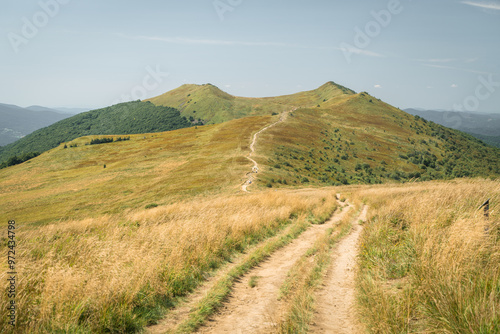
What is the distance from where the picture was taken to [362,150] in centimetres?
9331

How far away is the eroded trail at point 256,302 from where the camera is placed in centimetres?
498

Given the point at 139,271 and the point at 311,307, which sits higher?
the point at 139,271

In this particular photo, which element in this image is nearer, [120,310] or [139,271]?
[120,310]

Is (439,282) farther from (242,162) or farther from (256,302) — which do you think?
(242,162)

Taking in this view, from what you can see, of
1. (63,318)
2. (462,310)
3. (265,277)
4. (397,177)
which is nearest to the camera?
(462,310)

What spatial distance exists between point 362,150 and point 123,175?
73980mm

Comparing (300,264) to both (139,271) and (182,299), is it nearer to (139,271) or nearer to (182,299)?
(182,299)

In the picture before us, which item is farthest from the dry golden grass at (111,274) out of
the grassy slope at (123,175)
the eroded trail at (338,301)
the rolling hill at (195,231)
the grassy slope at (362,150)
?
the grassy slope at (362,150)

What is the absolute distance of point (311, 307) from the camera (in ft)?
17.9

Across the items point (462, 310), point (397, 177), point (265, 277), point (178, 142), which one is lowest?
point (397, 177)

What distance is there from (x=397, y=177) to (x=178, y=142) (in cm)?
7150

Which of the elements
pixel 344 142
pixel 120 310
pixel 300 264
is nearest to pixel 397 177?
pixel 344 142

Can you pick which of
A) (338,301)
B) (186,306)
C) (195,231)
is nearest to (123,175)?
(195,231)

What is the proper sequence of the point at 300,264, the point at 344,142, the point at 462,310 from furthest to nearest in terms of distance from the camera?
1. the point at 344,142
2. the point at 300,264
3. the point at 462,310
